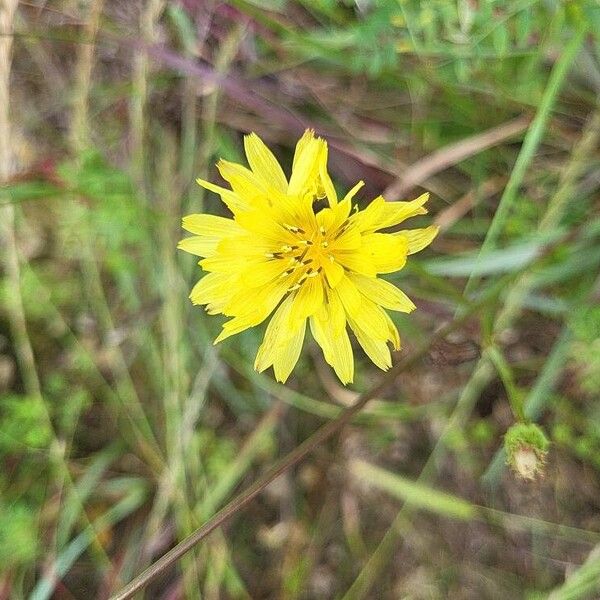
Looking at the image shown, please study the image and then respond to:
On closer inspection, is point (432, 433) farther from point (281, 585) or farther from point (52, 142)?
point (52, 142)

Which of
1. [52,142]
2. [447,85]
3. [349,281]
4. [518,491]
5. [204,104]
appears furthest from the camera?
[52,142]

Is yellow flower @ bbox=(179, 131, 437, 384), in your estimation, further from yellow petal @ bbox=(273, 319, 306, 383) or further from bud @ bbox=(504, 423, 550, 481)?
bud @ bbox=(504, 423, 550, 481)

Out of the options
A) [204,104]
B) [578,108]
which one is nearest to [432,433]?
[578,108]

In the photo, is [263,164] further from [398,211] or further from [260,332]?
[260,332]

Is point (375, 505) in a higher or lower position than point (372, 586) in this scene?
higher

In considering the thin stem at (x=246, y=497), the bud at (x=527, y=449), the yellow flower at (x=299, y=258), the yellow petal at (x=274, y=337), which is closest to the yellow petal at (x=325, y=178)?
the yellow flower at (x=299, y=258)

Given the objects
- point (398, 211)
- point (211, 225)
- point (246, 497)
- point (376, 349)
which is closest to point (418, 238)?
point (398, 211)

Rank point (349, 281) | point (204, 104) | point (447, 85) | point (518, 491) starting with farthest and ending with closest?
1. point (204, 104)
2. point (518, 491)
3. point (447, 85)
4. point (349, 281)
